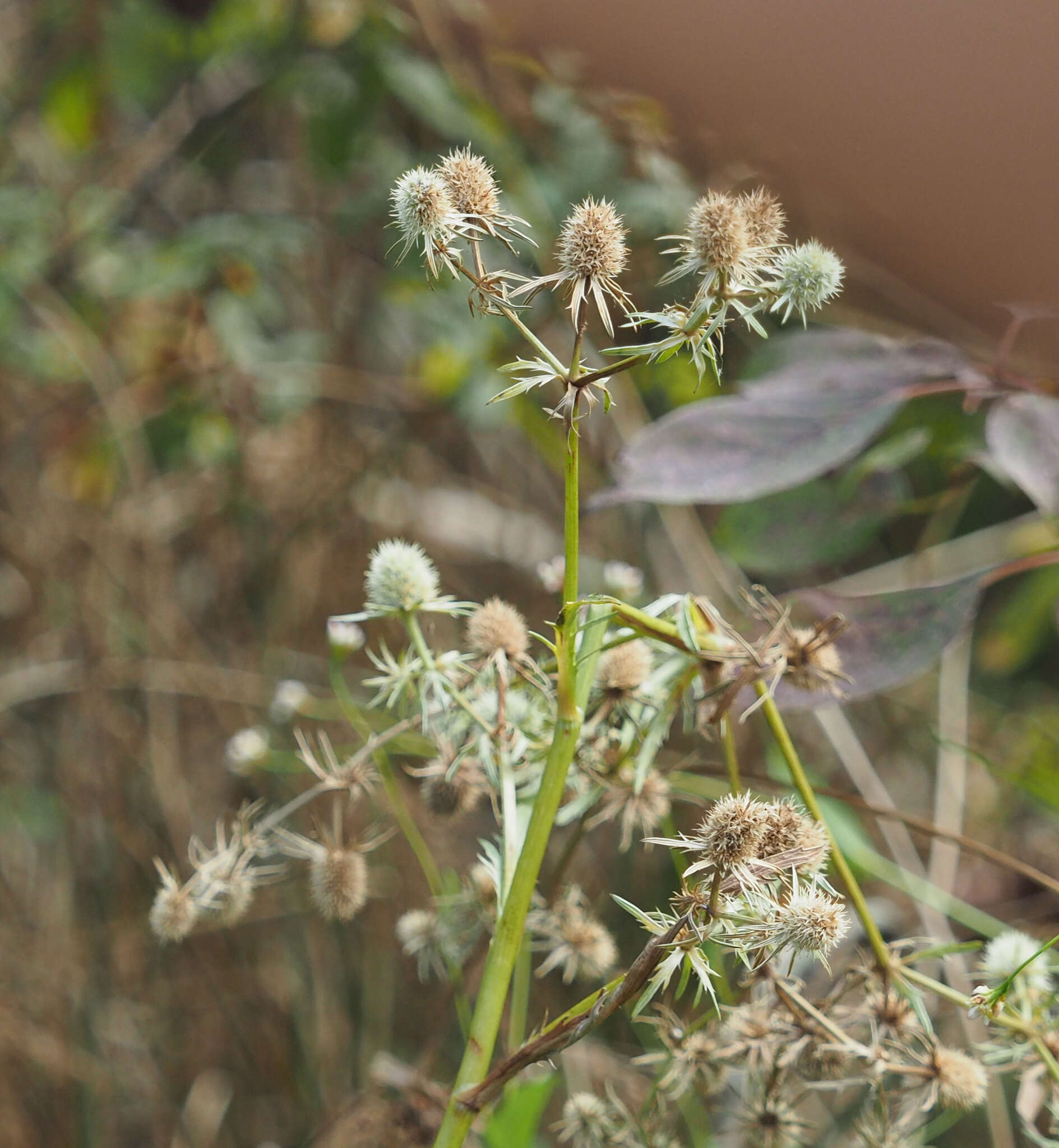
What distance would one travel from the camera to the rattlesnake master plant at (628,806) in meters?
0.23

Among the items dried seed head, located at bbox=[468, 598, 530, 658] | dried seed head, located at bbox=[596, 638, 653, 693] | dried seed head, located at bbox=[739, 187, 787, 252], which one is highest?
dried seed head, located at bbox=[739, 187, 787, 252]

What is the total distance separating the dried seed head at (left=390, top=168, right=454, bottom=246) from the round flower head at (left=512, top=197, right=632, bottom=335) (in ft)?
0.08

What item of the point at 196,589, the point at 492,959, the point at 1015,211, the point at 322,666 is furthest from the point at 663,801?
the point at 196,589

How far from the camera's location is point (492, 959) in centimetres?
27

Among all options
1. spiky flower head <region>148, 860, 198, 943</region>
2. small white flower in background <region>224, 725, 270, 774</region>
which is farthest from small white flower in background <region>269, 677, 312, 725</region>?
spiky flower head <region>148, 860, 198, 943</region>

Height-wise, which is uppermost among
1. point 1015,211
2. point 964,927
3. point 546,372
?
point 1015,211

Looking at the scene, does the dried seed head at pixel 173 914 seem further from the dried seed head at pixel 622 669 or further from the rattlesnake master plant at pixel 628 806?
the dried seed head at pixel 622 669

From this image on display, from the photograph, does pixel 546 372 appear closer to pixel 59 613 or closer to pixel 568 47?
pixel 568 47

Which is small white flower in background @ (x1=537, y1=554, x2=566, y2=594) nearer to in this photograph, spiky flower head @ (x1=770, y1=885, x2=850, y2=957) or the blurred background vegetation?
spiky flower head @ (x1=770, y1=885, x2=850, y2=957)

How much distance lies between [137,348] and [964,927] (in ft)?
2.70

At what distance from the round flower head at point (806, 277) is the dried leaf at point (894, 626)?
0.15 m

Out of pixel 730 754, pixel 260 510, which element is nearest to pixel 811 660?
pixel 730 754

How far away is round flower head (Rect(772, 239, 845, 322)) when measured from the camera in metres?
0.24

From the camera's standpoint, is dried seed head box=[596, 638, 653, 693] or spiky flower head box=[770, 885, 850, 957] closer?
spiky flower head box=[770, 885, 850, 957]
